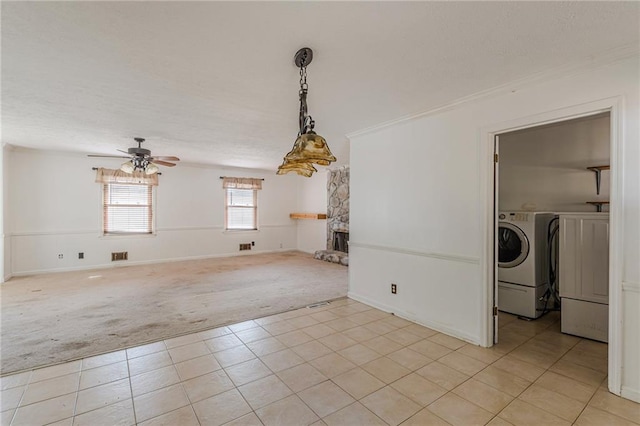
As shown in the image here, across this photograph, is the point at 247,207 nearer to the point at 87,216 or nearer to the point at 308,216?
the point at 308,216

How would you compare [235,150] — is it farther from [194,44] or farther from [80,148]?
[194,44]

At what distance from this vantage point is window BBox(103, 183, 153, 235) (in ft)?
20.7

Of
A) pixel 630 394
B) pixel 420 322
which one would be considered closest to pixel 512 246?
pixel 420 322

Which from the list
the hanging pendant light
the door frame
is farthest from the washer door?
the hanging pendant light

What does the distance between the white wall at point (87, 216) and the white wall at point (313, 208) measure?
1.62m

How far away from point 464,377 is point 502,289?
189 cm

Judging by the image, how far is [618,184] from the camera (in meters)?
→ 2.02

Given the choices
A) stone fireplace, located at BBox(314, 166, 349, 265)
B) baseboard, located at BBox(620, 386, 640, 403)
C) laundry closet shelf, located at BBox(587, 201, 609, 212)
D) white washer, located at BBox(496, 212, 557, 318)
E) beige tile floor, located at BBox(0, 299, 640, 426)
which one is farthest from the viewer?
stone fireplace, located at BBox(314, 166, 349, 265)

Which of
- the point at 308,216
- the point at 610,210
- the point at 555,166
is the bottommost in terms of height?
the point at 308,216

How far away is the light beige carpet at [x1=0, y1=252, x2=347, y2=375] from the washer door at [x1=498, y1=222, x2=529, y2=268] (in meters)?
2.30

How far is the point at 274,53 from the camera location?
2.04 meters

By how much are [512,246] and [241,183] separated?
21.5 feet

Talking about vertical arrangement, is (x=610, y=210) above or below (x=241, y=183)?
below

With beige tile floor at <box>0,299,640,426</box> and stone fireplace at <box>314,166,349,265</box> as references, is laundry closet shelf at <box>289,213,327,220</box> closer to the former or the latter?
stone fireplace at <box>314,166,349,265</box>
